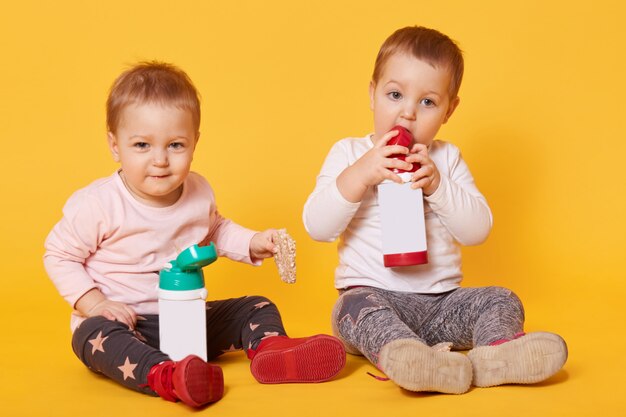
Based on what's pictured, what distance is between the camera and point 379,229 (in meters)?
2.22

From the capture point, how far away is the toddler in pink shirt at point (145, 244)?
189 centimetres

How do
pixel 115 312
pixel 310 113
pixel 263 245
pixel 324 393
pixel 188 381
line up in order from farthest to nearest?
pixel 310 113 < pixel 263 245 < pixel 115 312 < pixel 324 393 < pixel 188 381

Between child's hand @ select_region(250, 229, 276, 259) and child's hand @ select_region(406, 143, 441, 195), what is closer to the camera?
child's hand @ select_region(406, 143, 441, 195)

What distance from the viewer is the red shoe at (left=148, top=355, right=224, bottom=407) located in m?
1.68

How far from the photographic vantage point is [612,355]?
7.00 feet

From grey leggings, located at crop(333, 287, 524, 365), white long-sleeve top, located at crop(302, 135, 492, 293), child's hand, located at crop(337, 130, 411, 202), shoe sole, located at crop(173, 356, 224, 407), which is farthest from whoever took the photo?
white long-sleeve top, located at crop(302, 135, 492, 293)

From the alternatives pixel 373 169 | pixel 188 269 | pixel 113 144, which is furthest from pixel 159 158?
pixel 373 169

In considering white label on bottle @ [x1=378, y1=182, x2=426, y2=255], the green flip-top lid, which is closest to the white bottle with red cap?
white label on bottle @ [x1=378, y1=182, x2=426, y2=255]

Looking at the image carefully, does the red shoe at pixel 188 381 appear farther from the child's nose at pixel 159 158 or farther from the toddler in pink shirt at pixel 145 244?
the child's nose at pixel 159 158

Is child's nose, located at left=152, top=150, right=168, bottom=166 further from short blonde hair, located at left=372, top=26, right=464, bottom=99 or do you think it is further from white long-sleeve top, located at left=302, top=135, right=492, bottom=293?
short blonde hair, located at left=372, top=26, right=464, bottom=99

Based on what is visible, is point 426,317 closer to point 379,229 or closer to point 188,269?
point 379,229

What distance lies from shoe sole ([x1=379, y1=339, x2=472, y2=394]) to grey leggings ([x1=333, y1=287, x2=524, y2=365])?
4.8 inches

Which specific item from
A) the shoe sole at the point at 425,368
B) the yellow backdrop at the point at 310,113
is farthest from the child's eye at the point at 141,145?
the yellow backdrop at the point at 310,113

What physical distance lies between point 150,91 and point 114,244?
0.36 metres
